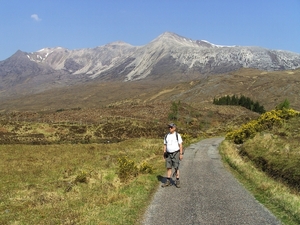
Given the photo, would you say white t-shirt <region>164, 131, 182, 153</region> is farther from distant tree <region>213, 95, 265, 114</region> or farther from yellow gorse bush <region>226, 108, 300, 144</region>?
distant tree <region>213, 95, 265, 114</region>

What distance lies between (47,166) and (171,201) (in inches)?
705

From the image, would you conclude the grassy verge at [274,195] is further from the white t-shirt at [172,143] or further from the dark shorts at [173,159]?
the white t-shirt at [172,143]

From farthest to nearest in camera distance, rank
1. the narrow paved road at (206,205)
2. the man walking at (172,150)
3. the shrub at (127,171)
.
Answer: the shrub at (127,171) < the man walking at (172,150) < the narrow paved road at (206,205)

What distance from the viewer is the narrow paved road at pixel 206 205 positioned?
383 inches

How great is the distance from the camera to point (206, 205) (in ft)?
37.0

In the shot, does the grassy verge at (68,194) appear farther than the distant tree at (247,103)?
No

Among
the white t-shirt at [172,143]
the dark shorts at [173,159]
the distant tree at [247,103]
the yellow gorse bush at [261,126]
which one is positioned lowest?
the distant tree at [247,103]

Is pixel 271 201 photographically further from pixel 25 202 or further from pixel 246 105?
pixel 246 105

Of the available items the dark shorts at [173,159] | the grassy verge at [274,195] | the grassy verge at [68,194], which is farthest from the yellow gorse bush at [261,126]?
the dark shorts at [173,159]

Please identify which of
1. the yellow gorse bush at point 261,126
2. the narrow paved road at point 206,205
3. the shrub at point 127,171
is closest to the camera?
the narrow paved road at point 206,205

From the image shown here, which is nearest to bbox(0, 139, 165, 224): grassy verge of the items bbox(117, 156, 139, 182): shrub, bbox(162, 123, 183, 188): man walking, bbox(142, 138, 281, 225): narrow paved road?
bbox(117, 156, 139, 182): shrub

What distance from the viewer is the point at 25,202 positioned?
1410 cm

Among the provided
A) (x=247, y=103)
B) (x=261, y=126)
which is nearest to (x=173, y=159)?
(x=261, y=126)

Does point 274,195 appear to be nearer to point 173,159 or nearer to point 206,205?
point 206,205
